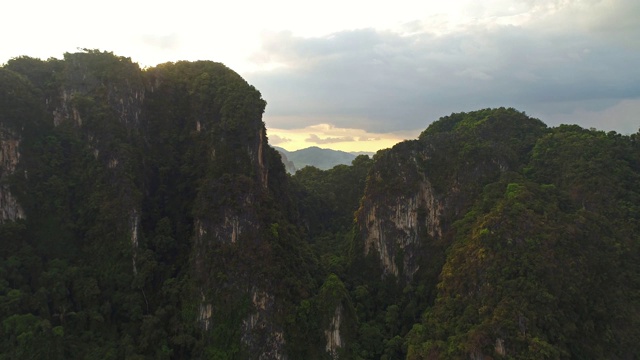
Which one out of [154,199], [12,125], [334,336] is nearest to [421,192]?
[334,336]

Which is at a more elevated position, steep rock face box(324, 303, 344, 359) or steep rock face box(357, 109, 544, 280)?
steep rock face box(357, 109, 544, 280)

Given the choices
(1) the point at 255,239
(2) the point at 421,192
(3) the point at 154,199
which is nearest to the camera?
(1) the point at 255,239

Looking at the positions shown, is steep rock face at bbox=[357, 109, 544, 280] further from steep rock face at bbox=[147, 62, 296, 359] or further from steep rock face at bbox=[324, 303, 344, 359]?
steep rock face at bbox=[147, 62, 296, 359]

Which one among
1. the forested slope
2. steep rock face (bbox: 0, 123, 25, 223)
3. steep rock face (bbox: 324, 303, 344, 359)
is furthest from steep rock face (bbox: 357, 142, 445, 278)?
steep rock face (bbox: 0, 123, 25, 223)

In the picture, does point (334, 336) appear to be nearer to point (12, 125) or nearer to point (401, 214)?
point (401, 214)

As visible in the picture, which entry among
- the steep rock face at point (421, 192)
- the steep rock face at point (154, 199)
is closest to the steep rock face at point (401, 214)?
the steep rock face at point (421, 192)

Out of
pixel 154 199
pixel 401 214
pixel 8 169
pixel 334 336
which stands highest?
pixel 8 169

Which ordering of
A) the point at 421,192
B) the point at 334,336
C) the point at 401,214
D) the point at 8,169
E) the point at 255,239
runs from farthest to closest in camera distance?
1. the point at 421,192
2. the point at 401,214
3. the point at 255,239
4. the point at 8,169
5. the point at 334,336

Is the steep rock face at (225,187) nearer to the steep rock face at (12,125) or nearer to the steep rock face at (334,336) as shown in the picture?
the steep rock face at (334,336)

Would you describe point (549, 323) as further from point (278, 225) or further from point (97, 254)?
point (97, 254)

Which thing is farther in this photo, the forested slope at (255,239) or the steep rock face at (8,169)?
the steep rock face at (8,169)

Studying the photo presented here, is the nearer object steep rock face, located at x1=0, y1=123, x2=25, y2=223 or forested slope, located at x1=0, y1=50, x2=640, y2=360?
forested slope, located at x1=0, y1=50, x2=640, y2=360
